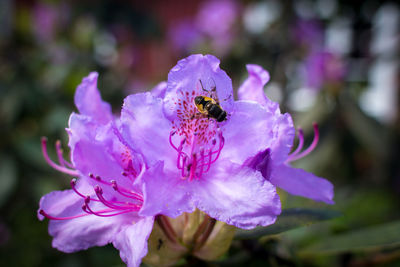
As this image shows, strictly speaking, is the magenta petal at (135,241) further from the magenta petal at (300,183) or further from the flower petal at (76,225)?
the magenta petal at (300,183)

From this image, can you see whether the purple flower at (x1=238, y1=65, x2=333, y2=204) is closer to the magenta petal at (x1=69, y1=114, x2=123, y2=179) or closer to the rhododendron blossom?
the rhododendron blossom

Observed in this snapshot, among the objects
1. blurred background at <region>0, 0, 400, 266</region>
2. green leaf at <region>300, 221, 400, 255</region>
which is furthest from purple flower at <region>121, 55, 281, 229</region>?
blurred background at <region>0, 0, 400, 266</region>

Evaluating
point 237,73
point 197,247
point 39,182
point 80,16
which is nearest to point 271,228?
point 197,247

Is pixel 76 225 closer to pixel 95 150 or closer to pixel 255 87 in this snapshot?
pixel 95 150

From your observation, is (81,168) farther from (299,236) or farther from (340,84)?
(340,84)

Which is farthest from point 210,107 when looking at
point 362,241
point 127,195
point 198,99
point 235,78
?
point 235,78
